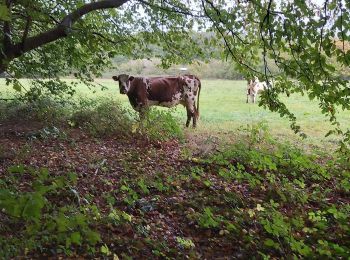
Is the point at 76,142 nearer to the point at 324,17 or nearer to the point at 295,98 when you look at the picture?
the point at 324,17

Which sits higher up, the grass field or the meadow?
the meadow

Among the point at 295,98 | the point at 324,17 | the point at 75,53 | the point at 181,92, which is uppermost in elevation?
the point at 324,17

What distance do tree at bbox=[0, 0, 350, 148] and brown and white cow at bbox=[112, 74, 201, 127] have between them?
9.91 ft

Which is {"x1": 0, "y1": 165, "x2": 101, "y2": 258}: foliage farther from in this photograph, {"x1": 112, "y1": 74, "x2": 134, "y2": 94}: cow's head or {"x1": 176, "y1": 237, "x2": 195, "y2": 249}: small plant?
{"x1": 112, "y1": 74, "x2": 134, "y2": 94}: cow's head

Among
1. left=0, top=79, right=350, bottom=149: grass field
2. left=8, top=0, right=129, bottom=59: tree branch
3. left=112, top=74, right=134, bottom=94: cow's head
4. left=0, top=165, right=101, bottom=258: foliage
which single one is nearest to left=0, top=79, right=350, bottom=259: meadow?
left=0, top=165, right=101, bottom=258: foliage

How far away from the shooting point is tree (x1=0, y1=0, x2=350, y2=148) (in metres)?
3.93

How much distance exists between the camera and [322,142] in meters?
11.0

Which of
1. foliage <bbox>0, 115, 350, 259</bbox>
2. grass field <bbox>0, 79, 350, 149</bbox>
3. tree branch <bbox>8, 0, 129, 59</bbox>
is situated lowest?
grass field <bbox>0, 79, 350, 149</bbox>

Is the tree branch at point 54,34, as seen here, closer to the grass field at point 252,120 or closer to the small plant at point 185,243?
the small plant at point 185,243

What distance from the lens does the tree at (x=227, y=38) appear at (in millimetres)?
3934

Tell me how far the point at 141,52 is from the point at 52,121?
365 centimetres

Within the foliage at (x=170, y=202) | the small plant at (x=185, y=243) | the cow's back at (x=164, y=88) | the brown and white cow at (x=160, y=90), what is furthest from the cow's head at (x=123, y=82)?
the small plant at (x=185, y=243)

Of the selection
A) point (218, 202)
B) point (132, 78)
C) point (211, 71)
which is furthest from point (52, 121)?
point (211, 71)

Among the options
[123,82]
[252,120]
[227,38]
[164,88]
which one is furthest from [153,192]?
[252,120]
